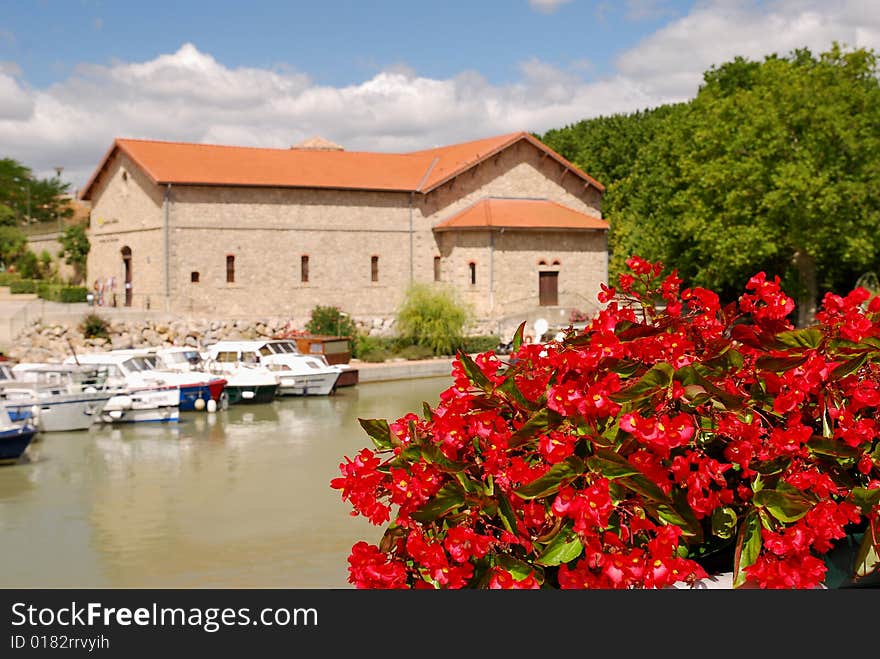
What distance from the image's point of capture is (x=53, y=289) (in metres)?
47.3

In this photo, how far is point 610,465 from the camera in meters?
3.23

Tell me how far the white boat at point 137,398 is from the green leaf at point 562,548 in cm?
2501

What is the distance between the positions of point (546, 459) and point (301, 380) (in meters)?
29.8

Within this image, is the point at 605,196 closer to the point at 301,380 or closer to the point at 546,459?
the point at 301,380

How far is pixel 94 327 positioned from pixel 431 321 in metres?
13.4

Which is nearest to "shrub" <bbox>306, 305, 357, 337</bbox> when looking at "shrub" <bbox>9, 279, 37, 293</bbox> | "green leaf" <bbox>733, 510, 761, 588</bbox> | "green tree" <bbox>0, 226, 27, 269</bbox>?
"shrub" <bbox>9, 279, 37, 293</bbox>

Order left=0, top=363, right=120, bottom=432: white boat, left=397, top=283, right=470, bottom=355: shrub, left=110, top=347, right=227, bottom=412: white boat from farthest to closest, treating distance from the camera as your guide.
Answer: left=397, top=283, right=470, bottom=355: shrub, left=110, top=347, right=227, bottom=412: white boat, left=0, top=363, right=120, bottom=432: white boat

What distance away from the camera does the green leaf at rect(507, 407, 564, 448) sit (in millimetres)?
3420

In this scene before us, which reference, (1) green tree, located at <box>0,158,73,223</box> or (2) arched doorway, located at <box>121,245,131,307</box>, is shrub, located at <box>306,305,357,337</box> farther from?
(1) green tree, located at <box>0,158,73,223</box>

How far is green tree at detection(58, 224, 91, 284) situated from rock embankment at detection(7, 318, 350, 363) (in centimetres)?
1294

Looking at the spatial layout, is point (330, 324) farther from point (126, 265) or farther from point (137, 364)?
point (137, 364)

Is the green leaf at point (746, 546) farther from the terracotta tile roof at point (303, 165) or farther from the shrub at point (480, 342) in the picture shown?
the terracotta tile roof at point (303, 165)

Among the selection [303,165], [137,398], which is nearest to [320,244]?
[303,165]

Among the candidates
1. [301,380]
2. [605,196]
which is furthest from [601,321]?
[605,196]
